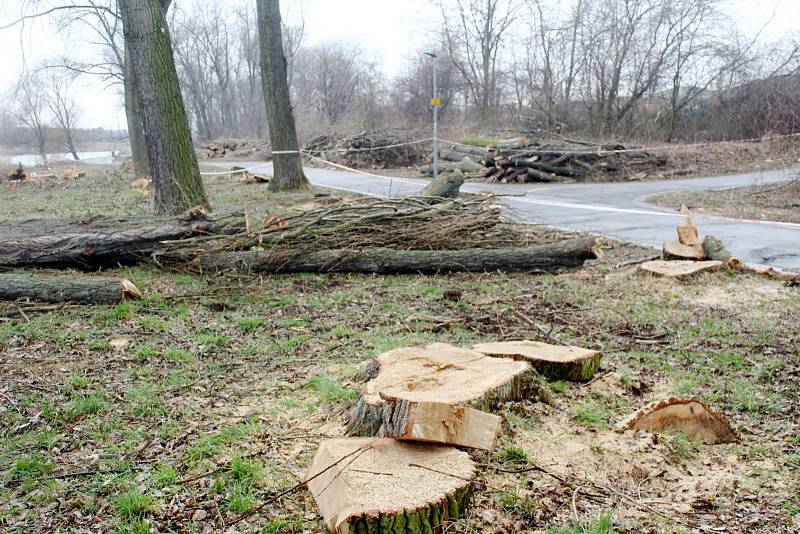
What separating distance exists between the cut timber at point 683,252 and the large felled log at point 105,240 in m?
5.31

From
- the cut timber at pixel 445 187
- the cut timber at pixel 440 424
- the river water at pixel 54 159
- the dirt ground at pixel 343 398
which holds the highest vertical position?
the cut timber at pixel 445 187

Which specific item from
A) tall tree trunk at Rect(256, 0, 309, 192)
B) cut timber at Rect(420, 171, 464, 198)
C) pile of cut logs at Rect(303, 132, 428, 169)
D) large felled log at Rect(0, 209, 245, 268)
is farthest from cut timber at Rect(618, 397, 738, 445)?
pile of cut logs at Rect(303, 132, 428, 169)

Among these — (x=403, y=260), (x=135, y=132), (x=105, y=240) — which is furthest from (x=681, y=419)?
(x=135, y=132)

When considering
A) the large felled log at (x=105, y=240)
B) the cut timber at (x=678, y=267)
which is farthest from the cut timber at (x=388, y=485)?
Answer: the large felled log at (x=105, y=240)

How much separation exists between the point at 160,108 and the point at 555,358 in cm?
798

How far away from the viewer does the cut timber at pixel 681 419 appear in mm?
3506

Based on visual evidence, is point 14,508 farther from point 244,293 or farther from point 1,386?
point 244,293

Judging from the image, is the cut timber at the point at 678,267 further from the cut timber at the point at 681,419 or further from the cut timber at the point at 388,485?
the cut timber at the point at 388,485

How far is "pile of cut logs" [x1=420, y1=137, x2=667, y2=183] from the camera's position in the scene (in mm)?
20016

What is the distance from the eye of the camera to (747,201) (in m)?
13.5

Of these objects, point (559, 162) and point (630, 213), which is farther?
point (559, 162)

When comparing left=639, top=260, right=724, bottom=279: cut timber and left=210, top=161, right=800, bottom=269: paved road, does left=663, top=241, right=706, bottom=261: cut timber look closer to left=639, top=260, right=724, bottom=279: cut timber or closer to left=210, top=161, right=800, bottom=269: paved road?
left=639, top=260, right=724, bottom=279: cut timber

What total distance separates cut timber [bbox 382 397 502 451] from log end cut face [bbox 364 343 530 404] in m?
0.06

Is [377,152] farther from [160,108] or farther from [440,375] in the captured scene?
[440,375]
